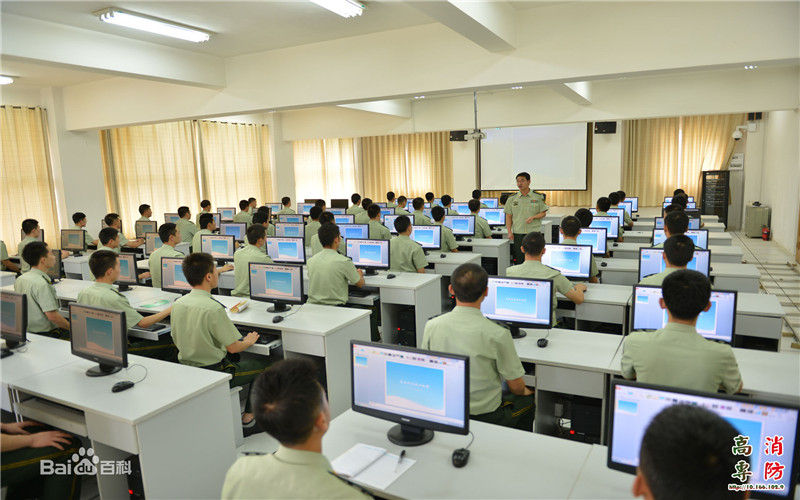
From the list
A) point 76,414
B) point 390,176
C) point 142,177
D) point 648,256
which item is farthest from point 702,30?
point 390,176

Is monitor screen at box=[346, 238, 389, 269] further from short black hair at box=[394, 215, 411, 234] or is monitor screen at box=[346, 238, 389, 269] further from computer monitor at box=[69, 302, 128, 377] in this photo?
computer monitor at box=[69, 302, 128, 377]

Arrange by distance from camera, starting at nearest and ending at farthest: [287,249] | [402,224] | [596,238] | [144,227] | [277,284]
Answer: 1. [277,284]
2. [596,238]
3. [402,224]
4. [287,249]
5. [144,227]

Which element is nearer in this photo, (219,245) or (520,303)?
(520,303)

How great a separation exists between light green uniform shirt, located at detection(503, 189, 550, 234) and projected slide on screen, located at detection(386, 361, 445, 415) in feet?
18.4

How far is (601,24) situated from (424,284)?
3.09m

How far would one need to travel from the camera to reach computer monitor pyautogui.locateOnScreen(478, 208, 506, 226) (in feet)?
31.8

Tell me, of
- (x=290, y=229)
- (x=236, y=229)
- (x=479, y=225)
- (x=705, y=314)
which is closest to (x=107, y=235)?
(x=236, y=229)

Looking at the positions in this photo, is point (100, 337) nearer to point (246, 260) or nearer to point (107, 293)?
point (107, 293)

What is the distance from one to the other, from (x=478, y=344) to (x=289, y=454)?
119 centimetres

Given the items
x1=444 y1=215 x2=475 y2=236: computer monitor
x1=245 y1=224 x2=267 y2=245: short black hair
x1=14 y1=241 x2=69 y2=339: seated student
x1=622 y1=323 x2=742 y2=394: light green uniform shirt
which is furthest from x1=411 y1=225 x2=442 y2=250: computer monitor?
x1=622 y1=323 x2=742 y2=394: light green uniform shirt

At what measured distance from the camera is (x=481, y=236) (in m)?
8.51

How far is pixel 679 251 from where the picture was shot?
10.7 feet

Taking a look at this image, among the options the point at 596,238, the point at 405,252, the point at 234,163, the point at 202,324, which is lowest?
the point at 202,324

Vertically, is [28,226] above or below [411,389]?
above
